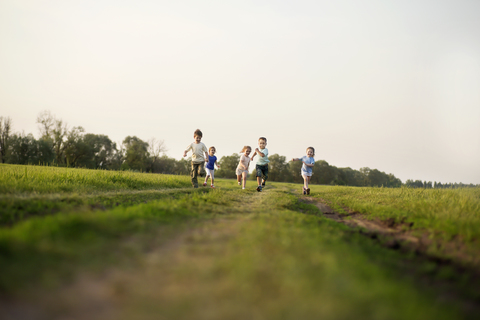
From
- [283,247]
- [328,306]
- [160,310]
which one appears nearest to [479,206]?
[283,247]

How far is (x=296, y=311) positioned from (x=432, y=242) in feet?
13.4

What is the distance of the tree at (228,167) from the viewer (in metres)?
65.8

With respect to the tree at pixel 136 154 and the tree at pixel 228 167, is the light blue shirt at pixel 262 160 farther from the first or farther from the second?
the tree at pixel 136 154

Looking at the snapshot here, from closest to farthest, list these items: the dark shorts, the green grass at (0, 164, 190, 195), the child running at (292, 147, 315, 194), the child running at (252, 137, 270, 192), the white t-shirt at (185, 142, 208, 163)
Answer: the green grass at (0, 164, 190, 195), the white t-shirt at (185, 142, 208, 163), the dark shorts, the child running at (252, 137, 270, 192), the child running at (292, 147, 315, 194)

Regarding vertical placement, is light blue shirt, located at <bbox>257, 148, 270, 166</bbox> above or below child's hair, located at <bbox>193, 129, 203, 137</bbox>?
below

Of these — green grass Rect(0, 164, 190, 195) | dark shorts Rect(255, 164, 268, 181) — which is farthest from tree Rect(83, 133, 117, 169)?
dark shorts Rect(255, 164, 268, 181)

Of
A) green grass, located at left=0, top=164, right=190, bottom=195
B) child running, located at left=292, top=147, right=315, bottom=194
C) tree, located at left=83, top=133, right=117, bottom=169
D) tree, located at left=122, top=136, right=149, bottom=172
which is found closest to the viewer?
green grass, located at left=0, top=164, right=190, bottom=195

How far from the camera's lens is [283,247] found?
10.8 feet

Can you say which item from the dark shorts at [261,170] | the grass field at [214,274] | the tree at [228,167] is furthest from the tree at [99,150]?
the grass field at [214,274]

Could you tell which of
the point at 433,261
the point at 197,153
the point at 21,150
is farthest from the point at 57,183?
the point at 21,150

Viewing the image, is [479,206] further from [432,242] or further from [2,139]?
[2,139]

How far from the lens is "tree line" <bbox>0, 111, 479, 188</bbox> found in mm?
52000

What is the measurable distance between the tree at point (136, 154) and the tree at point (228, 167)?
22.3m

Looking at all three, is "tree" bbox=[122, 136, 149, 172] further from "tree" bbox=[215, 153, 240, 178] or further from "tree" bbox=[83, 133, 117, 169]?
"tree" bbox=[215, 153, 240, 178]
